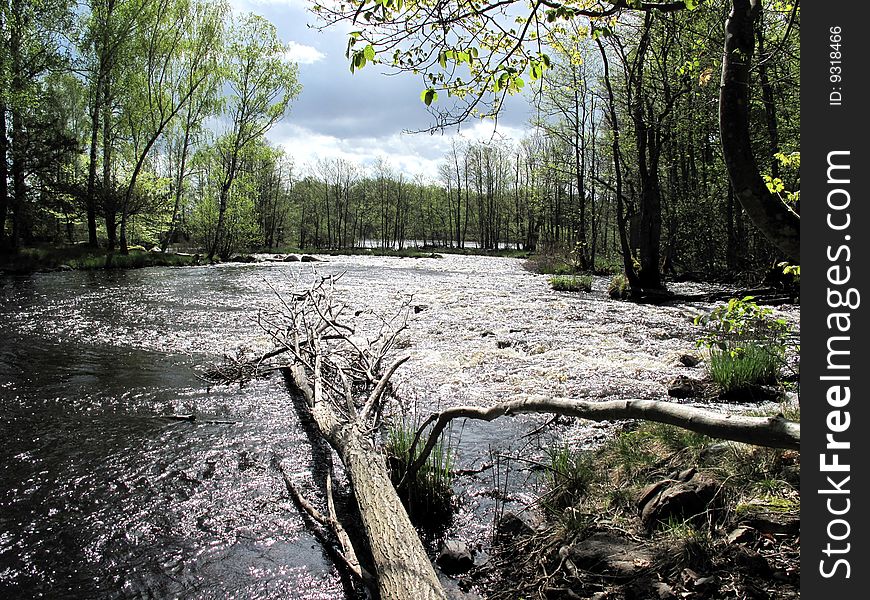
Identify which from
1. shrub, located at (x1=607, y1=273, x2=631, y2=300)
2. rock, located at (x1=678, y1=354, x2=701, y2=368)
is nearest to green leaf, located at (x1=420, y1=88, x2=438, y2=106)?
rock, located at (x1=678, y1=354, x2=701, y2=368)

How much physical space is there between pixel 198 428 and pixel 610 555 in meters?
5.06

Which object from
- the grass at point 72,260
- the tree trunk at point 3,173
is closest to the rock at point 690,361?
the grass at point 72,260

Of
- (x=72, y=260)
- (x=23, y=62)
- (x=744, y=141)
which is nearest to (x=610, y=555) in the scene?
(x=744, y=141)

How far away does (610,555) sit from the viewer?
3.12 meters

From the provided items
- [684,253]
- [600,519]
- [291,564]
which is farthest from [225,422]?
[684,253]

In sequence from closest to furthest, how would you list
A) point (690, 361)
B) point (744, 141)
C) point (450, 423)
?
point (744, 141) < point (450, 423) < point (690, 361)

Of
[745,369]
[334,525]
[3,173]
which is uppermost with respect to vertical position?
[3,173]

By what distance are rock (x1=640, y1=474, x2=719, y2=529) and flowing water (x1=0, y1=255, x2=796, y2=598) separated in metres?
1.38

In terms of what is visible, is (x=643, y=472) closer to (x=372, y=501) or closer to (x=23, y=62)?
(x=372, y=501)

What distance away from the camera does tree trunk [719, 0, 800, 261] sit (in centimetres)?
236

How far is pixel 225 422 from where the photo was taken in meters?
6.29

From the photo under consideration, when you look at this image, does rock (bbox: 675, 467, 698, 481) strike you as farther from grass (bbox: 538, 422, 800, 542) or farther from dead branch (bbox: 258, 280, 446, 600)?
dead branch (bbox: 258, 280, 446, 600)
